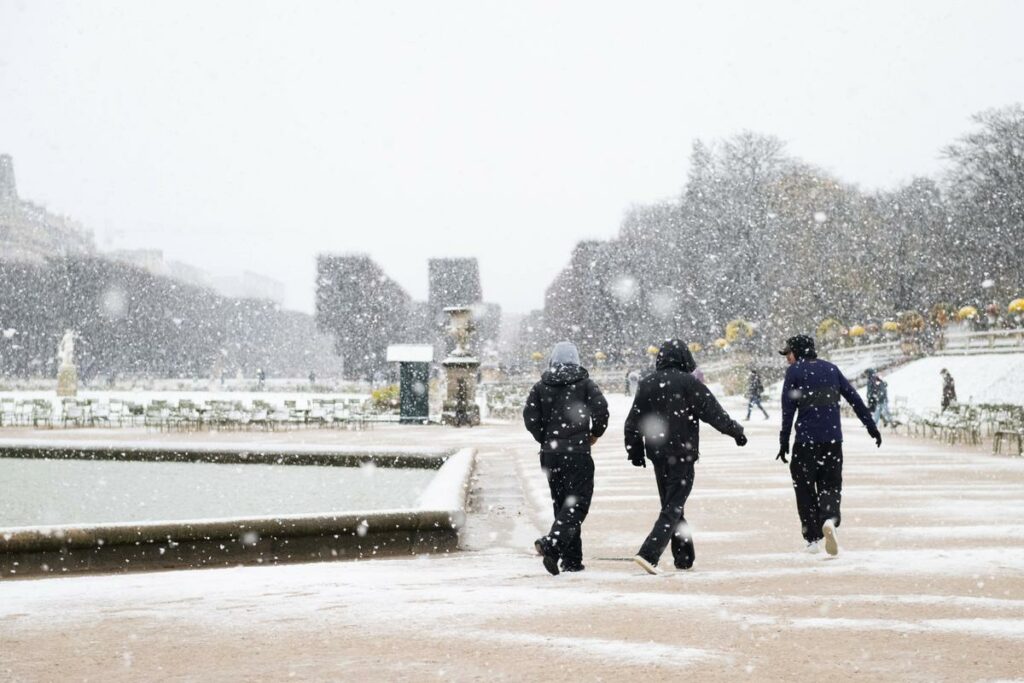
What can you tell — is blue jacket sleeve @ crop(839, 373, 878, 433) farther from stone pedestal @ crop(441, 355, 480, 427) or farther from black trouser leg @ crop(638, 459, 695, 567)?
stone pedestal @ crop(441, 355, 480, 427)

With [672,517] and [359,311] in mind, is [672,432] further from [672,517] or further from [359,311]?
[359,311]

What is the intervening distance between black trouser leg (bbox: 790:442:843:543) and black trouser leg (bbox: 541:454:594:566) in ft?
4.77

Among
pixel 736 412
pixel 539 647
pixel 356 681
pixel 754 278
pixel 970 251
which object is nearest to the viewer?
pixel 356 681

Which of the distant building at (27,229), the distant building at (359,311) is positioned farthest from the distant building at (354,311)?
the distant building at (27,229)

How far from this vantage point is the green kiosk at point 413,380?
1077 inches

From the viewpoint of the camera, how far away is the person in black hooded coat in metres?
6.55

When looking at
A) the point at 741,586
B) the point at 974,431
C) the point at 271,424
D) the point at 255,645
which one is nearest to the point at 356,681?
the point at 255,645

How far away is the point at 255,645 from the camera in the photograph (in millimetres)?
4805

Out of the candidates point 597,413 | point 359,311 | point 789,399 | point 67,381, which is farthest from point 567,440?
point 359,311

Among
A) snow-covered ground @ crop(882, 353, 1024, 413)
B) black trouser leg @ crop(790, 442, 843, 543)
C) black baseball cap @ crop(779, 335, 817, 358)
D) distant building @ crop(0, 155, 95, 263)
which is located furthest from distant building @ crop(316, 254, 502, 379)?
black trouser leg @ crop(790, 442, 843, 543)

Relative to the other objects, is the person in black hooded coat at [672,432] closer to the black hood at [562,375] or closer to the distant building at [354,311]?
the black hood at [562,375]

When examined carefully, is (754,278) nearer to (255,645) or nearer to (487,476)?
(487,476)

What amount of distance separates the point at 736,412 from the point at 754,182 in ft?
76.5

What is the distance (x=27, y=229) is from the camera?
108875 millimetres
